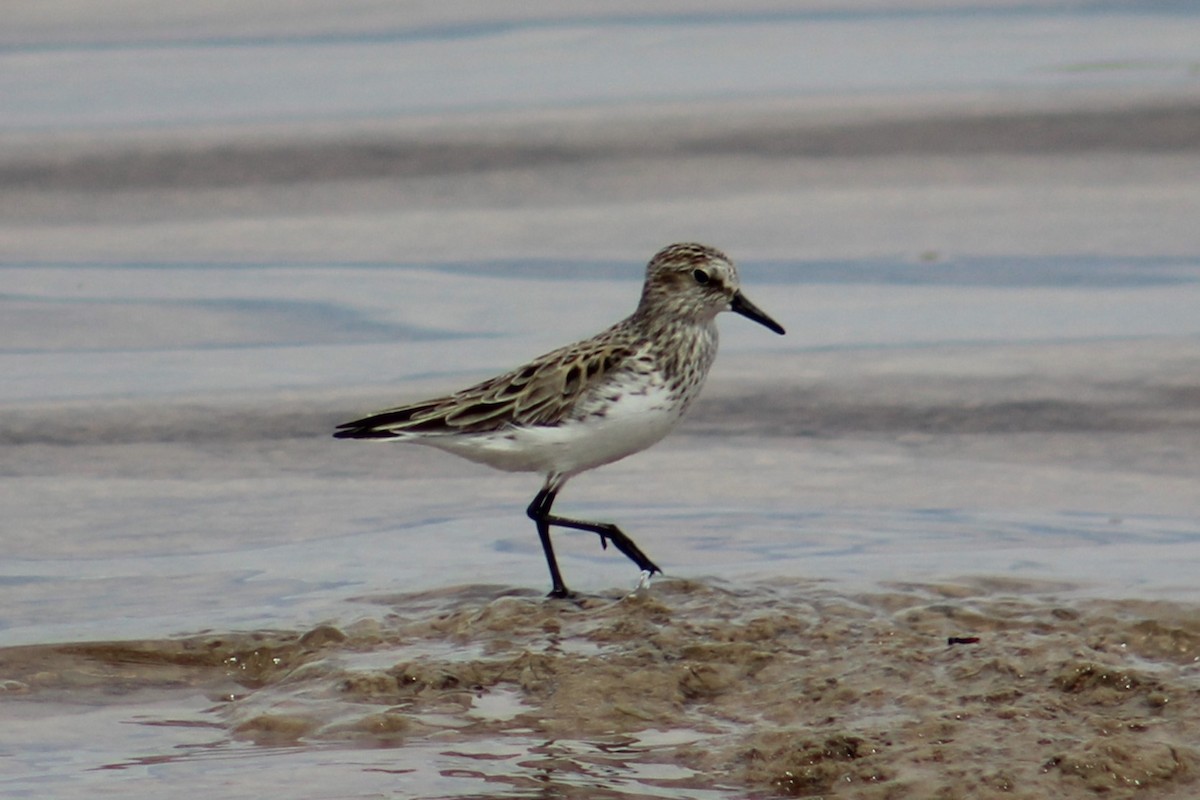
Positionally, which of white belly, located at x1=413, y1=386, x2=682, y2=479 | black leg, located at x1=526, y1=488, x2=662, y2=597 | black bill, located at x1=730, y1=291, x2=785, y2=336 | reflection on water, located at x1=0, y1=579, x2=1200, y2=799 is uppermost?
black bill, located at x1=730, y1=291, x2=785, y2=336

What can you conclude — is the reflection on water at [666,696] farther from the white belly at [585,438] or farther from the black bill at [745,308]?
the black bill at [745,308]

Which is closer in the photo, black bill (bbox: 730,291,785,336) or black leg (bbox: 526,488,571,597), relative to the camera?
black leg (bbox: 526,488,571,597)

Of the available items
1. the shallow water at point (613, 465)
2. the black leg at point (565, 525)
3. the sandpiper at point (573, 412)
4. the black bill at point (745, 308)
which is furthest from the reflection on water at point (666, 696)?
the black bill at point (745, 308)

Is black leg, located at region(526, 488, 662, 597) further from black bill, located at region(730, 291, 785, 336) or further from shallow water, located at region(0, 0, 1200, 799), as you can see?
black bill, located at region(730, 291, 785, 336)

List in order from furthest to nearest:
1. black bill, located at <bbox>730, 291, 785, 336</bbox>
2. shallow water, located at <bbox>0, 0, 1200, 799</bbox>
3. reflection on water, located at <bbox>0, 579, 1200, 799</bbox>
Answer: black bill, located at <bbox>730, 291, 785, 336</bbox> → shallow water, located at <bbox>0, 0, 1200, 799</bbox> → reflection on water, located at <bbox>0, 579, 1200, 799</bbox>

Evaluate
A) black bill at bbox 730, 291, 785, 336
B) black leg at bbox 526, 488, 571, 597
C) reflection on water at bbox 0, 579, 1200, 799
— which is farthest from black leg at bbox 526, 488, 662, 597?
black bill at bbox 730, 291, 785, 336

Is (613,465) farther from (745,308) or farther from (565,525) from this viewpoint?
(565,525)

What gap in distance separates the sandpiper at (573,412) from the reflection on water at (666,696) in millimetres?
437

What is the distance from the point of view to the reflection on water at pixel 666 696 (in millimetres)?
4648

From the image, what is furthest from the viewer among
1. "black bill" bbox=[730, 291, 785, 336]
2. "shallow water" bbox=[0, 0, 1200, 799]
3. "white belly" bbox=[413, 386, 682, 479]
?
"black bill" bbox=[730, 291, 785, 336]

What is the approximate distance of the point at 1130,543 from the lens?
22.5ft

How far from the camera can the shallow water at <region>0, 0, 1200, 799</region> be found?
5043 mm

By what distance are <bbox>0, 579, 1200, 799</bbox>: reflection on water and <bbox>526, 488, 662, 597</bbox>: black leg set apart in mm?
125

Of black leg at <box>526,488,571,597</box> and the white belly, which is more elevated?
the white belly
